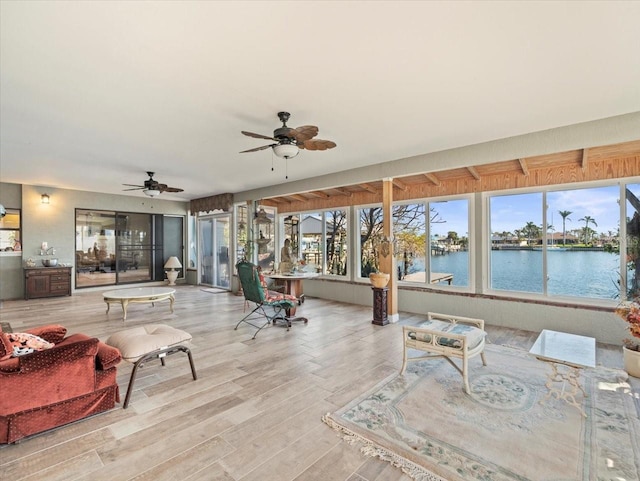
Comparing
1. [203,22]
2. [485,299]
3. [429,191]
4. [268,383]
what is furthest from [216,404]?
[429,191]

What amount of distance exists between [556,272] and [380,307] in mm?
2827

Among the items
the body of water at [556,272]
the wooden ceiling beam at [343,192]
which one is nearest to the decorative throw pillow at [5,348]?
the wooden ceiling beam at [343,192]

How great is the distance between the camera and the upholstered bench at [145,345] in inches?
106

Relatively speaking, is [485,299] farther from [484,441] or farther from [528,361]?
[484,441]

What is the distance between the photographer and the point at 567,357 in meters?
2.59

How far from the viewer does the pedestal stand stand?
5.21 meters

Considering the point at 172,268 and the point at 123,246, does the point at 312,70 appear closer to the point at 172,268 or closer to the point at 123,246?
the point at 172,268

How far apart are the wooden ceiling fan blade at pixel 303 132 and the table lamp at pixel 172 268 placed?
25.3 feet

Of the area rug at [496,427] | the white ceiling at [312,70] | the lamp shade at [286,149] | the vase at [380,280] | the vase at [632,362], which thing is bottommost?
the area rug at [496,427]

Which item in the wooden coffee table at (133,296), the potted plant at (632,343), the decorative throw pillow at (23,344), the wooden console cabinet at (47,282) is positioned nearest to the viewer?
the decorative throw pillow at (23,344)

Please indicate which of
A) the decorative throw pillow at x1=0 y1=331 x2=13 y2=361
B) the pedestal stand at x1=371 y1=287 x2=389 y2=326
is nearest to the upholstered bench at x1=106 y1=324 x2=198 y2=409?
the decorative throw pillow at x1=0 y1=331 x2=13 y2=361

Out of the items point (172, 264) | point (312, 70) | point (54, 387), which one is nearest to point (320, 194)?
point (172, 264)

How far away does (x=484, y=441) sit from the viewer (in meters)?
2.18

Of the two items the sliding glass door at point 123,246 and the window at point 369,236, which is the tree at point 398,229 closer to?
the window at point 369,236
